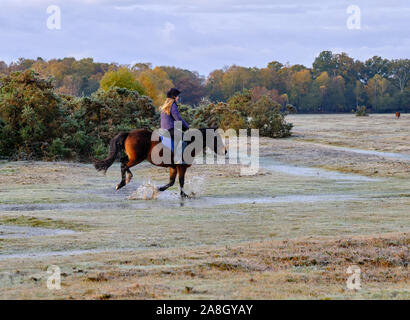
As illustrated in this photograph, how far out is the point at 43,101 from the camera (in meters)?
30.7

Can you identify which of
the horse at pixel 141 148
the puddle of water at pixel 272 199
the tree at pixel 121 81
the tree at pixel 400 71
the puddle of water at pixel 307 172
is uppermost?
the tree at pixel 400 71

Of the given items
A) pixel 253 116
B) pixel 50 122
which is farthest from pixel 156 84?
pixel 50 122

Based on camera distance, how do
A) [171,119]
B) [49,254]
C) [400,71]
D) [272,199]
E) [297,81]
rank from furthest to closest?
[400,71] < [297,81] < [272,199] < [171,119] < [49,254]

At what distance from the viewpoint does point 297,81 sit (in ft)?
486

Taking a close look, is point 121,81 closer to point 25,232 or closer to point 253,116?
point 253,116

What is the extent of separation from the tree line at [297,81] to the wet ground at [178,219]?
7447cm

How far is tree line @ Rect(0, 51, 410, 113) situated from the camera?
116 metres

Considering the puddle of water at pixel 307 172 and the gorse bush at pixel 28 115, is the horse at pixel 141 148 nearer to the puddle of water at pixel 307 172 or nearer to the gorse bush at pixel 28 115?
the puddle of water at pixel 307 172

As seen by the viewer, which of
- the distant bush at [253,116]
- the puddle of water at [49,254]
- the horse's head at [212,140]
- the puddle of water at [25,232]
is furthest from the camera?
the distant bush at [253,116]

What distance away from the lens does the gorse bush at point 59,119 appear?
29781 mm

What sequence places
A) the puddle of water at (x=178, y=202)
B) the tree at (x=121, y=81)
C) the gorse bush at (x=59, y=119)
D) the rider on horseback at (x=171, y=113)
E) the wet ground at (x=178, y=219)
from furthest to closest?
the tree at (x=121, y=81), the gorse bush at (x=59, y=119), the rider on horseback at (x=171, y=113), the puddle of water at (x=178, y=202), the wet ground at (x=178, y=219)

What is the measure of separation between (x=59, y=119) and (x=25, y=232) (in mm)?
18358

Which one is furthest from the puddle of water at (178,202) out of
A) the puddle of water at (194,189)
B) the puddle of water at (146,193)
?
the puddle of water at (194,189)

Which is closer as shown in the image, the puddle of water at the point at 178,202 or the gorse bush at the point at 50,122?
the puddle of water at the point at 178,202
